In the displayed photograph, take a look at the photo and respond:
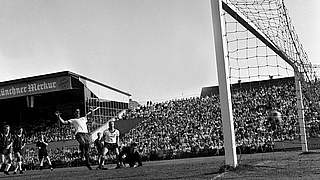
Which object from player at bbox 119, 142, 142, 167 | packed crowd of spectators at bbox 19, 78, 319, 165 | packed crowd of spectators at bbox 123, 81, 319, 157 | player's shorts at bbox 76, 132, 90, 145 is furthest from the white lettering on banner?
player's shorts at bbox 76, 132, 90, 145

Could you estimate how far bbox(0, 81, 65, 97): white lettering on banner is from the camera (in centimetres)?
4276

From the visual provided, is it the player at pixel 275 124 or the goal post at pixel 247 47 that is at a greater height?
the goal post at pixel 247 47

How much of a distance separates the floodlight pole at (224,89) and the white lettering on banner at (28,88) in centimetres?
3413

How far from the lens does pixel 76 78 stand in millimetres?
42688

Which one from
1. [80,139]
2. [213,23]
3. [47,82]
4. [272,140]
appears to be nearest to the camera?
[213,23]

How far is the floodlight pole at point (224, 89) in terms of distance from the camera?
973cm

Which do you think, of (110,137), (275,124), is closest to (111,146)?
(110,137)

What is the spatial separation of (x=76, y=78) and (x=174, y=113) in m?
9.61

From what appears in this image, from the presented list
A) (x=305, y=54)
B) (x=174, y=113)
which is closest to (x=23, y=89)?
(x=174, y=113)

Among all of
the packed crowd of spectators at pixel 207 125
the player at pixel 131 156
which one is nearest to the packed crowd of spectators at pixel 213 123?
the packed crowd of spectators at pixel 207 125

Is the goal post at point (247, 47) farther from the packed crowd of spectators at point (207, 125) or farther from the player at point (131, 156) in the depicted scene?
the player at point (131, 156)

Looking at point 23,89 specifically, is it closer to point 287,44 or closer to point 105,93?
point 105,93

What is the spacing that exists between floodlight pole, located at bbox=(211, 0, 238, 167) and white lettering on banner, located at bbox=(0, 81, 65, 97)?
34134 millimetres

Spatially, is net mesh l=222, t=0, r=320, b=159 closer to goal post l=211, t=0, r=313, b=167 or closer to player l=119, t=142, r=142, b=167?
goal post l=211, t=0, r=313, b=167
